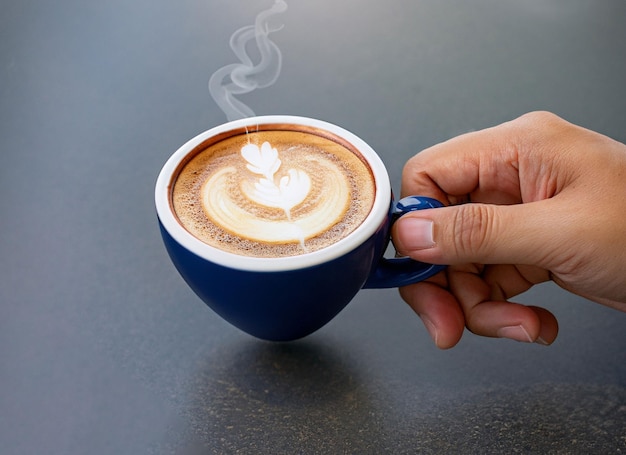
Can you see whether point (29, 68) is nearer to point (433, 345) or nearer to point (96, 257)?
point (96, 257)

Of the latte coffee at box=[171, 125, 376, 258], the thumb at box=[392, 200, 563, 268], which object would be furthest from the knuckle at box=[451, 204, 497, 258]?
the latte coffee at box=[171, 125, 376, 258]

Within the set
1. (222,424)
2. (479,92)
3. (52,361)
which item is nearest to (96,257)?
(52,361)

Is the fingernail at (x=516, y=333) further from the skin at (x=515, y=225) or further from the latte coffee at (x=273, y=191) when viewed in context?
the latte coffee at (x=273, y=191)

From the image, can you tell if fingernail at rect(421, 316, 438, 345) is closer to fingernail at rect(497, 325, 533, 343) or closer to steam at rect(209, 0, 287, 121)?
fingernail at rect(497, 325, 533, 343)

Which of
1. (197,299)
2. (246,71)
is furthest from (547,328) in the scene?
(246,71)

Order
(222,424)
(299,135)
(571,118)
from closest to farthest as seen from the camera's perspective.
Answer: (222,424)
(299,135)
(571,118)

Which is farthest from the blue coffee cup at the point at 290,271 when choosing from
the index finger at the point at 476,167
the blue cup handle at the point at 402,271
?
the index finger at the point at 476,167

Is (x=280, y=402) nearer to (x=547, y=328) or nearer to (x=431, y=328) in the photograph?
(x=431, y=328)
